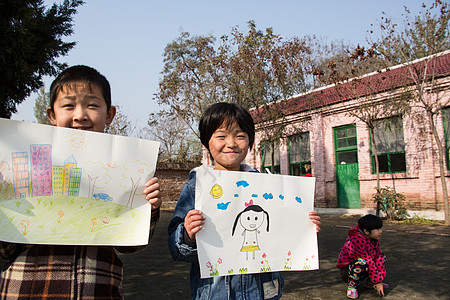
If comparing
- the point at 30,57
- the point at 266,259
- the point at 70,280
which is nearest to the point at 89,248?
the point at 70,280

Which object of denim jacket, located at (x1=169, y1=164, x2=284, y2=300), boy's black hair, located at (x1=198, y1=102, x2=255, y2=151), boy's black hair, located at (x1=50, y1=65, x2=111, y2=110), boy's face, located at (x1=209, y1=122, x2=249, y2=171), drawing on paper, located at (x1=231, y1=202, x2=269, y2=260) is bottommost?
denim jacket, located at (x1=169, y1=164, x2=284, y2=300)

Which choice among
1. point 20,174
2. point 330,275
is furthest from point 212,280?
point 330,275

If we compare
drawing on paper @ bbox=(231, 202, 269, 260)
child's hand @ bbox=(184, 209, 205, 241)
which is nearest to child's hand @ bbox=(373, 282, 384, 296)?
drawing on paper @ bbox=(231, 202, 269, 260)

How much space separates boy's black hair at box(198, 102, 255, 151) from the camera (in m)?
1.72

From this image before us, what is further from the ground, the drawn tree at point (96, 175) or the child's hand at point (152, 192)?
the drawn tree at point (96, 175)

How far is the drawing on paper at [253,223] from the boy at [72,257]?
26 centimetres

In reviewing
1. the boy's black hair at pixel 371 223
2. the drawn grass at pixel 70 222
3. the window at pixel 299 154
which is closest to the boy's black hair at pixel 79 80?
the drawn grass at pixel 70 222

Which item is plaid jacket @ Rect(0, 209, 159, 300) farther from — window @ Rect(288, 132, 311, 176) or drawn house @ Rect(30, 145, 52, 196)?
window @ Rect(288, 132, 311, 176)

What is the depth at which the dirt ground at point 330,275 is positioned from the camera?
3.65 meters

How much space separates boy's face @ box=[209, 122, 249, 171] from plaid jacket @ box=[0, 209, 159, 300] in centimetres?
72

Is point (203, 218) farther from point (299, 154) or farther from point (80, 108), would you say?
point (299, 154)

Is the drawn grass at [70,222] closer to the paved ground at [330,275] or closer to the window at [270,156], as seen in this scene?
the paved ground at [330,275]

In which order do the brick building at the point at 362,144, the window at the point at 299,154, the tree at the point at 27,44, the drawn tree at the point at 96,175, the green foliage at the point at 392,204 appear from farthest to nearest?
the window at the point at 299,154 → the brick building at the point at 362,144 → the green foliage at the point at 392,204 → the tree at the point at 27,44 → the drawn tree at the point at 96,175

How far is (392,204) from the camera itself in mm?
10031
